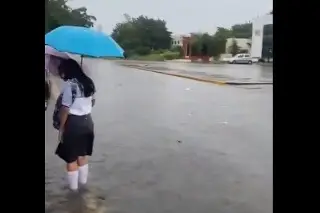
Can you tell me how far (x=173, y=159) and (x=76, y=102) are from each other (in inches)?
73.5

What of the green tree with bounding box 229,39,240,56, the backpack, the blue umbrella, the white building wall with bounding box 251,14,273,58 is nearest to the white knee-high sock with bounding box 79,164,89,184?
the backpack

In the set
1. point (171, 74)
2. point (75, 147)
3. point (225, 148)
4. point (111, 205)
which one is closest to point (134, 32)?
point (75, 147)

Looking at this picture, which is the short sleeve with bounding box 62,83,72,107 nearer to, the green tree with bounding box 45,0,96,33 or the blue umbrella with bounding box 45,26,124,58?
the blue umbrella with bounding box 45,26,124,58

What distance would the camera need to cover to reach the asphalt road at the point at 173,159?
3.74m

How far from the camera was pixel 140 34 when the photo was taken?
416cm

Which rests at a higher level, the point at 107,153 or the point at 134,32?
the point at 134,32

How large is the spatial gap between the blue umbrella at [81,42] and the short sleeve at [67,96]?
249 mm

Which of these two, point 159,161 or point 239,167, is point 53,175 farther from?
point 239,167

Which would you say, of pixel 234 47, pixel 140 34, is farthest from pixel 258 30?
pixel 140 34
